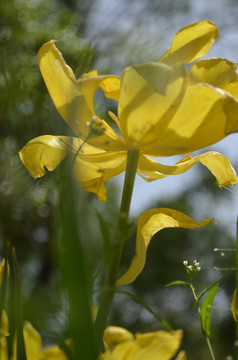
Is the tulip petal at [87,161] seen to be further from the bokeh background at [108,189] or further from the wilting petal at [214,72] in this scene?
the bokeh background at [108,189]

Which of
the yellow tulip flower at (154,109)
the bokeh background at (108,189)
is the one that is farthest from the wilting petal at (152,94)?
the bokeh background at (108,189)

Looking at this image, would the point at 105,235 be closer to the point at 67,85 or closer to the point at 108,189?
the point at 67,85

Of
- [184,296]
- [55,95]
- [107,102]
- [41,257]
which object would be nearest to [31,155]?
[55,95]

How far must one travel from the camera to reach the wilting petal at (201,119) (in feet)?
0.55

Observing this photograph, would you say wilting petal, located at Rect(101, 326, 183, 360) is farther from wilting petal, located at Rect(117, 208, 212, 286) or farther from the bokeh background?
the bokeh background

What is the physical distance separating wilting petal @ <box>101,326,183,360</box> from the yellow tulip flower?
2.0 inches

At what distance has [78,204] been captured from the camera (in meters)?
0.10

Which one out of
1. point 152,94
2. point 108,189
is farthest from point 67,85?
point 108,189

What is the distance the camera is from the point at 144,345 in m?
0.12

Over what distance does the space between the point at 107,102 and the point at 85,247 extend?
6.37 ft

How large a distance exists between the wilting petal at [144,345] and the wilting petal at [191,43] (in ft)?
0.39

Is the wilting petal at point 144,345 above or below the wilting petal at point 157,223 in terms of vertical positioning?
below

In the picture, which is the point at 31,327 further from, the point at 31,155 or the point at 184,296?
the point at 184,296

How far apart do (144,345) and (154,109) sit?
0.28ft
